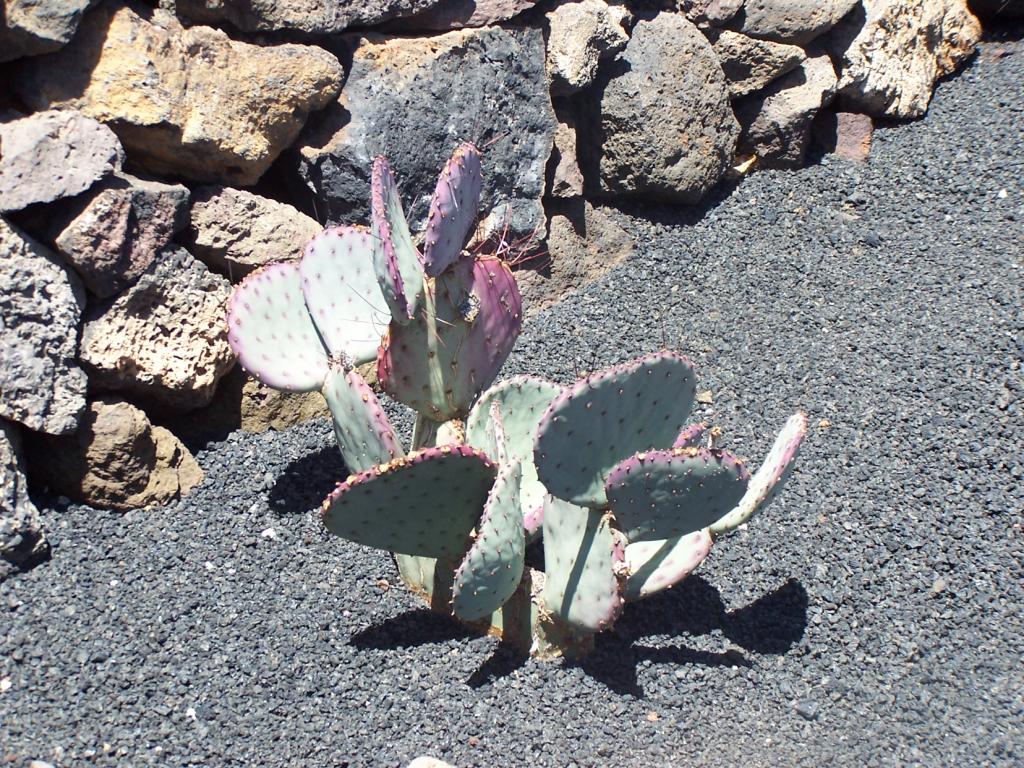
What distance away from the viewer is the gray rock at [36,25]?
286cm

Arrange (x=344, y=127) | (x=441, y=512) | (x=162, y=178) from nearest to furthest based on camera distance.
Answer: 1. (x=441, y=512)
2. (x=162, y=178)
3. (x=344, y=127)

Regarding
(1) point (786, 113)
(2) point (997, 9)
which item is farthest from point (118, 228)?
(2) point (997, 9)

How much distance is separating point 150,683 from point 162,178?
4.92 ft

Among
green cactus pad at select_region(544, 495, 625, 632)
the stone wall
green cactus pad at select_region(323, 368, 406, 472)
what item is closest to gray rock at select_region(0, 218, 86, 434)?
the stone wall

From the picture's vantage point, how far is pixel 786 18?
15.0 feet

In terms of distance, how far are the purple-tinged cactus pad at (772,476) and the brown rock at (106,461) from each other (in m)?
1.59

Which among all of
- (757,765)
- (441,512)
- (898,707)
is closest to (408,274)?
(441,512)

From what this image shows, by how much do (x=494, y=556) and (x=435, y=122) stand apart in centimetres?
181

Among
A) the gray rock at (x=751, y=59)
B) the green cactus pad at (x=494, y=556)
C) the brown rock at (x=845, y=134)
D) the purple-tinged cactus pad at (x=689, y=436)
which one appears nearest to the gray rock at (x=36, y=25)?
the green cactus pad at (x=494, y=556)

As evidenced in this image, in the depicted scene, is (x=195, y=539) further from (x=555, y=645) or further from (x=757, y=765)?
(x=757, y=765)

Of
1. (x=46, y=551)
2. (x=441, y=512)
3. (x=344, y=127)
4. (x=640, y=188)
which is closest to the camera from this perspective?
(x=441, y=512)

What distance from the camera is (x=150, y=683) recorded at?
2.66 metres

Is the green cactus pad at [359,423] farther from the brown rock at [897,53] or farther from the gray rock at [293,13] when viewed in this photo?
the brown rock at [897,53]

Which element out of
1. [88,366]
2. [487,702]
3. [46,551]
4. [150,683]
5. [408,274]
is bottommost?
[487,702]
